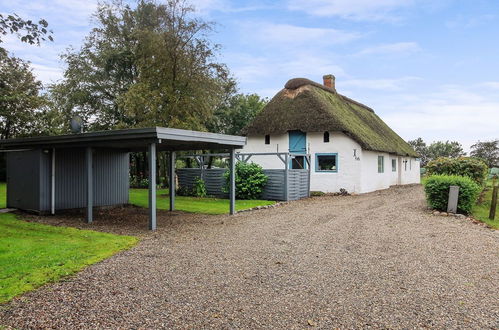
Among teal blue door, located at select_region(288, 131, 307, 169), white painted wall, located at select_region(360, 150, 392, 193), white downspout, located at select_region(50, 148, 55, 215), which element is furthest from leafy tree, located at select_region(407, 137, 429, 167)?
white downspout, located at select_region(50, 148, 55, 215)

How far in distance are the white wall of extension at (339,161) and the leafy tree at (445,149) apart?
3593cm

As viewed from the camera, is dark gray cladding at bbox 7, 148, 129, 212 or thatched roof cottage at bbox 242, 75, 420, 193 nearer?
dark gray cladding at bbox 7, 148, 129, 212

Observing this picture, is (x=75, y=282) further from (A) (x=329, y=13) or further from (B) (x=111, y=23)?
(B) (x=111, y=23)

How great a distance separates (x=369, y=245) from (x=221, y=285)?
11.8 feet

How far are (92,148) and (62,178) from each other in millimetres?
1436

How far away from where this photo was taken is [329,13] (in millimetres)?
13094

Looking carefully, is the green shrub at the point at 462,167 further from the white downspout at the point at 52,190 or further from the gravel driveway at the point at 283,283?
the white downspout at the point at 52,190

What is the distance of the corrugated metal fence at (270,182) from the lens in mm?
15859

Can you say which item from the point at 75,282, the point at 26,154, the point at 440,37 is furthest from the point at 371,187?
the point at 75,282

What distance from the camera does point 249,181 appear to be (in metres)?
16.1

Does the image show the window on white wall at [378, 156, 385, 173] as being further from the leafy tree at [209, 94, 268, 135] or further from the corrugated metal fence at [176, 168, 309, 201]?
the leafy tree at [209, 94, 268, 135]

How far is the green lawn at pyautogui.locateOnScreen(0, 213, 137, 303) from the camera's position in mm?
4949

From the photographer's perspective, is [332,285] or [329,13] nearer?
[332,285]

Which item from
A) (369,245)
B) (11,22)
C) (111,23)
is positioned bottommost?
(369,245)
